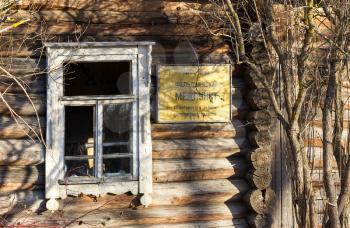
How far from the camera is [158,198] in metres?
5.55

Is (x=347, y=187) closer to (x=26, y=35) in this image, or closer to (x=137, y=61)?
(x=137, y=61)

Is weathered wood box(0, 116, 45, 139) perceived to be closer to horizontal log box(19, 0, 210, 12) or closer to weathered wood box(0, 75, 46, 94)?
weathered wood box(0, 75, 46, 94)

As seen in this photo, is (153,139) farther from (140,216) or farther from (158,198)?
(140,216)

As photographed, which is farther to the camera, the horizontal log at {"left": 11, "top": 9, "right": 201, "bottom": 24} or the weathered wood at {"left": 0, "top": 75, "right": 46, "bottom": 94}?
the horizontal log at {"left": 11, "top": 9, "right": 201, "bottom": 24}

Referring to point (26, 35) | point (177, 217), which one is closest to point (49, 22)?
point (26, 35)

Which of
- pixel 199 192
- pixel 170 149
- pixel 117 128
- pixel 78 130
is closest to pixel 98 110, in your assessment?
pixel 117 128

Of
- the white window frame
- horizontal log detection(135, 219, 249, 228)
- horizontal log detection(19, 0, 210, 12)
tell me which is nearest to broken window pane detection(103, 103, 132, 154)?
the white window frame

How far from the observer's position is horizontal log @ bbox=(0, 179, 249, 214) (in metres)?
5.29

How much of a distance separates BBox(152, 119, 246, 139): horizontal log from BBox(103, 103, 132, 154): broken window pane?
0.30 meters

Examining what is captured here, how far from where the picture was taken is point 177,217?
5.61m

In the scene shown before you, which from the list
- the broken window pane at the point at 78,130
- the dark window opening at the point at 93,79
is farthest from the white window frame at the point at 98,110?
the broken window pane at the point at 78,130

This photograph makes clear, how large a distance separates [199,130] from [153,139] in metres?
0.52

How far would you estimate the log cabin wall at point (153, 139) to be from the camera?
5.32 meters

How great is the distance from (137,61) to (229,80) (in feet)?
3.50
